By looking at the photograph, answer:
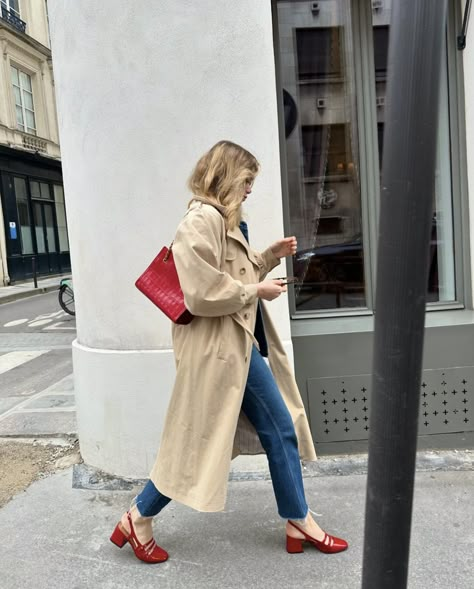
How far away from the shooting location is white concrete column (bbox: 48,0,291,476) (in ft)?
10.5

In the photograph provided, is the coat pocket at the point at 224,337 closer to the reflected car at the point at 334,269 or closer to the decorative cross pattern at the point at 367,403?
the decorative cross pattern at the point at 367,403

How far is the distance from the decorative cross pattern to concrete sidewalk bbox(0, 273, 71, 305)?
526 inches

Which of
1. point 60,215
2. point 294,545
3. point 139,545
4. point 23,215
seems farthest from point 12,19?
point 294,545

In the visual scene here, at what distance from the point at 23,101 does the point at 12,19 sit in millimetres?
2891

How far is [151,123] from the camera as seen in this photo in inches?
128

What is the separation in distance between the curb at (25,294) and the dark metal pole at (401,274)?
1518 centimetres

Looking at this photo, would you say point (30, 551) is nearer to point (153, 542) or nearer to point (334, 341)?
point (153, 542)

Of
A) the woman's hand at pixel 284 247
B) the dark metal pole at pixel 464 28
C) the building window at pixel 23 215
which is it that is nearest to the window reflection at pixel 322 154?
the dark metal pole at pixel 464 28

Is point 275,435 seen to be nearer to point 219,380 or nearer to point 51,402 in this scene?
point 219,380

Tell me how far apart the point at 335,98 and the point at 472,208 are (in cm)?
125

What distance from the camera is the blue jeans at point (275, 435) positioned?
2.47 metres

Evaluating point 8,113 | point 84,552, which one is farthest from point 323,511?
point 8,113

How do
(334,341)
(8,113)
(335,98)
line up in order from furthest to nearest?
(8,113), (335,98), (334,341)

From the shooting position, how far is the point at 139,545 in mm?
2576
